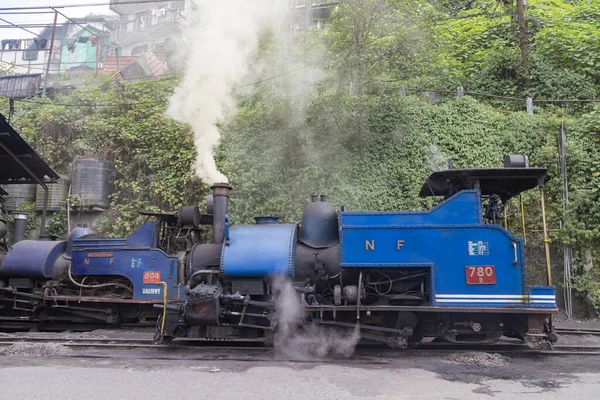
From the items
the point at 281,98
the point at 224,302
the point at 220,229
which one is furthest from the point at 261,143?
the point at 224,302

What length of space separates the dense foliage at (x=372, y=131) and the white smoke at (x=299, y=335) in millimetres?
4769

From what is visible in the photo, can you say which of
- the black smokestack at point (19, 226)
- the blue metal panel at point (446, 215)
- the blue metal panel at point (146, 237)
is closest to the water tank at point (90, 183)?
the black smokestack at point (19, 226)

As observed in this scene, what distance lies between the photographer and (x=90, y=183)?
12516mm

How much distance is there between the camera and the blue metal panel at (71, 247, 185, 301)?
25.0 ft

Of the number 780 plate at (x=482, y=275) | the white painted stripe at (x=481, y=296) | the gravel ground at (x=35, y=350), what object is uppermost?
the number 780 plate at (x=482, y=275)

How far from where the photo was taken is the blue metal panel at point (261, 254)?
20.7 ft

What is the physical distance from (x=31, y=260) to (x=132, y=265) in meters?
2.22

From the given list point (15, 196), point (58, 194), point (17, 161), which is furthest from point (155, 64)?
point (17, 161)

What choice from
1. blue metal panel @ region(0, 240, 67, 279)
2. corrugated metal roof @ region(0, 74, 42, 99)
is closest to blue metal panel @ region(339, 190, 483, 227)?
blue metal panel @ region(0, 240, 67, 279)

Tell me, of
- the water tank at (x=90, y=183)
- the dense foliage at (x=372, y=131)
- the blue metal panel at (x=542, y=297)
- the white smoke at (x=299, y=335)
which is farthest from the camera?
the water tank at (x=90, y=183)

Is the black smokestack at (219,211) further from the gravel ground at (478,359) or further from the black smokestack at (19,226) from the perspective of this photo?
the black smokestack at (19,226)

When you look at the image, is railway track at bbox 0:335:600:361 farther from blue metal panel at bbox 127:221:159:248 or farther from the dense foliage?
the dense foliage

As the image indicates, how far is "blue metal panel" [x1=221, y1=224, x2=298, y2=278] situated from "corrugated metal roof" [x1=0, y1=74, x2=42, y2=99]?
680 inches

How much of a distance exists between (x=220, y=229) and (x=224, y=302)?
1234 millimetres
